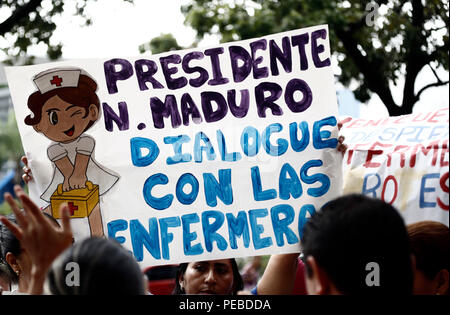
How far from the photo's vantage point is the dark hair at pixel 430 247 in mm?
2475

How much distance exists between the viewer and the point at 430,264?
2480 millimetres

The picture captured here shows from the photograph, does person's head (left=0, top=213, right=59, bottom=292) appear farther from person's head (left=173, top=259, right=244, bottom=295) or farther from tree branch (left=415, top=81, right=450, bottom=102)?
tree branch (left=415, top=81, right=450, bottom=102)

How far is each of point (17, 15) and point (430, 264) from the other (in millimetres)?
4700

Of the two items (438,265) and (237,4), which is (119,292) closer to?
(438,265)

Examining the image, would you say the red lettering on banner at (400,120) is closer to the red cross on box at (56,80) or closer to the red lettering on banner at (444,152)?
the red lettering on banner at (444,152)

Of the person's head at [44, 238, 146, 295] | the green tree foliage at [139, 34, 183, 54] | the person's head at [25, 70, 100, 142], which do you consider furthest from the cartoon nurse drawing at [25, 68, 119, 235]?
the green tree foliage at [139, 34, 183, 54]

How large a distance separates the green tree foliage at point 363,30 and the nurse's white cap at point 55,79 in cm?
371

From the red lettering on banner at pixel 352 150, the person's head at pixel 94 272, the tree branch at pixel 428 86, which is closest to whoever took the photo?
the person's head at pixel 94 272

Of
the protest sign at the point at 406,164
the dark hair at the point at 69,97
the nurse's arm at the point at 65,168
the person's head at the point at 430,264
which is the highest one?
the dark hair at the point at 69,97

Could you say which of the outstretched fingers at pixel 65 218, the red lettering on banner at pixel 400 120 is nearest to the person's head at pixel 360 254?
the outstretched fingers at pixel 65 218

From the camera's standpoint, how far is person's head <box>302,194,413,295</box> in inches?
67.5

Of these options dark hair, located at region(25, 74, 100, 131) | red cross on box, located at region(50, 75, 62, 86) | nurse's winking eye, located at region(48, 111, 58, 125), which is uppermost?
red cross on box, located at region(50, 75, 62, 86)
